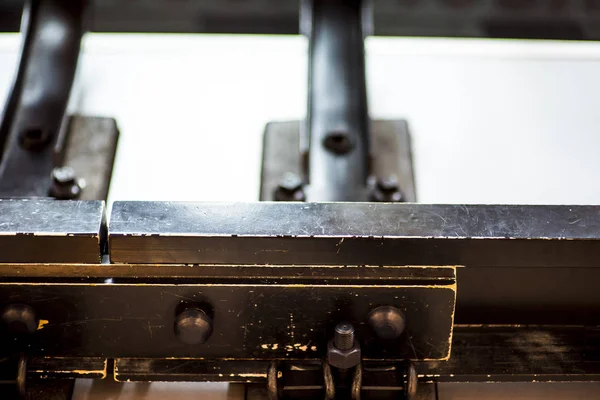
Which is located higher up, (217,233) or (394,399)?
(217,233)

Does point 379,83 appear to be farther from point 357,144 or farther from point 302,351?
point 302,351

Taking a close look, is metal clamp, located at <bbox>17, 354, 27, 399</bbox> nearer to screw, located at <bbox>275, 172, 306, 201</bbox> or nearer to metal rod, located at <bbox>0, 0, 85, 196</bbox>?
metal rod, located at <bbox>0, 0, 85, 196</bbox>

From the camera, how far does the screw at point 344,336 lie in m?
0.75

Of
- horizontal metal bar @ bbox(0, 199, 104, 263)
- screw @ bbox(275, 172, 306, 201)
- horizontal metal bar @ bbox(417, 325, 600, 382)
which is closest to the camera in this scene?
horizontal metal bar @ bbox(0, 199, 104, 263)

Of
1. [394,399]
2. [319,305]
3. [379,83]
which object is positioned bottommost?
[394,399]

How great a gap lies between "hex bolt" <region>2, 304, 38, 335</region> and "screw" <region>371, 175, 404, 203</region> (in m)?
0.46

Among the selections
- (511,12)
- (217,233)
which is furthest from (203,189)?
(511,12)

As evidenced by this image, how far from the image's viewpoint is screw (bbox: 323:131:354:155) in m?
1.06

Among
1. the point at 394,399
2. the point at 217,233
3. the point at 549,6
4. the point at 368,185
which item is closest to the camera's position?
the point at 217,233

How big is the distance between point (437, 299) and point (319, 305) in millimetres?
125

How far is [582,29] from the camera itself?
5.97ft

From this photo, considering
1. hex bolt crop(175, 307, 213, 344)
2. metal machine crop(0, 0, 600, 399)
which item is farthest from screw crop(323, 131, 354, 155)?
hex bolt crop(175, 307, 213, 344)

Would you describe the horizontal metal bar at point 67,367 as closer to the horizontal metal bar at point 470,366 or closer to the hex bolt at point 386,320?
the horizontal metal bar at point 470,366

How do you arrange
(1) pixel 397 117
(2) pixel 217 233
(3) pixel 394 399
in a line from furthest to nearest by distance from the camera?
(1) pixel 397 117, (3) pixel 394 399, (2) pixel 217 233
